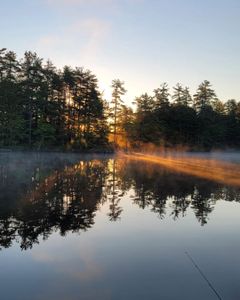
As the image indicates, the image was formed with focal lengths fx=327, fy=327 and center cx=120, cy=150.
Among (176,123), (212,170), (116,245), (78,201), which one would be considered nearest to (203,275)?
(116,245)

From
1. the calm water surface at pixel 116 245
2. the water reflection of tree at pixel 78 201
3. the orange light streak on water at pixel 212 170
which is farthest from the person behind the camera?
the orange light streak on water at pixel 212 170

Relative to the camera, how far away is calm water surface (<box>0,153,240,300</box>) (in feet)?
18.8

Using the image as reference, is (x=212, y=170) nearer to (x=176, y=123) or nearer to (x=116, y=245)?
(x=116, y=245)

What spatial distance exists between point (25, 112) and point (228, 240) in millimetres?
50362

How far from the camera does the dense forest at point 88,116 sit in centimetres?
5209

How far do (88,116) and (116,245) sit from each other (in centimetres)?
5576

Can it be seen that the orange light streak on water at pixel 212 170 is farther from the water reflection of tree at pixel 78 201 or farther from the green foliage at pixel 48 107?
the green foliage at pixel 48 107

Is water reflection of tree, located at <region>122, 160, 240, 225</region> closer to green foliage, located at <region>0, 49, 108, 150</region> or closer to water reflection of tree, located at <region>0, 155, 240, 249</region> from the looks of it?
water reflection of tree, located at <region>0, 155, 240, 249</region>

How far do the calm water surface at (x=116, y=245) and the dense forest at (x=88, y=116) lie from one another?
3914cm

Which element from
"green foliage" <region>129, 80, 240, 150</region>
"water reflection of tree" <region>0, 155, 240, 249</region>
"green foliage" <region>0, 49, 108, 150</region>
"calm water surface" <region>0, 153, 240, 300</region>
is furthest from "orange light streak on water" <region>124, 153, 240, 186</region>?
"green foliage" <region>129, 80, 240, 150</region>

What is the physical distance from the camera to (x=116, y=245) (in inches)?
323

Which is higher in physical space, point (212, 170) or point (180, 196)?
point (180, 196)

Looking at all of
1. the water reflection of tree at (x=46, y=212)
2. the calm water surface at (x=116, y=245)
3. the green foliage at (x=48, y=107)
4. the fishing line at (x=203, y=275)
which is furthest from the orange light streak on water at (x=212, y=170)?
the green foliage at (x=48, y=107)

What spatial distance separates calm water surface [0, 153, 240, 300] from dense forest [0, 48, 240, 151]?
39.1 m
